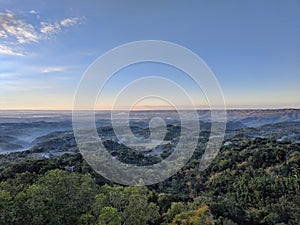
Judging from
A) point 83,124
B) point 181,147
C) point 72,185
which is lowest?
point 181,147

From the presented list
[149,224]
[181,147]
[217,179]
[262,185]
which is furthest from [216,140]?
[149,224]

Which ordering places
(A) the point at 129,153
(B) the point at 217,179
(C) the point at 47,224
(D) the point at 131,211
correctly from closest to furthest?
1. (C) the point at 47,224
2. (D) the point at 131,211
3. (B) the point at 217,179
4. (A) the point at 129,153

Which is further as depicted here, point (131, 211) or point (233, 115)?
point (233, 115)

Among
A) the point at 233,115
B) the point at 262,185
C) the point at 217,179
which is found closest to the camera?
the point at 262,185

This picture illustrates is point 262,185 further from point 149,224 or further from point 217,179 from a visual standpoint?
point 149,224

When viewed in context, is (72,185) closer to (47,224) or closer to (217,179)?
(47,224)

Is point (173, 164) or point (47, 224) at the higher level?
point (47, 224)

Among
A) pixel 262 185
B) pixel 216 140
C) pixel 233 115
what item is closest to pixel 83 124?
pixel 262 185
